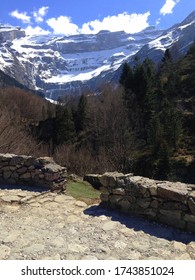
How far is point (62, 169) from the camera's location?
12.1m

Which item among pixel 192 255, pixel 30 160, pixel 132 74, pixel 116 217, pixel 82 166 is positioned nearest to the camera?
pixel 192 255

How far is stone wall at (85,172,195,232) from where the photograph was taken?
8242mm

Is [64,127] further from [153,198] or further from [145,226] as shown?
[145,226]

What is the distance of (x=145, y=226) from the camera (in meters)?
8.58

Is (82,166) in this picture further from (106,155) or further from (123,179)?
(123,179)

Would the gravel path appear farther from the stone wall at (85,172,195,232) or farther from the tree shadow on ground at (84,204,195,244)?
the stone wall at (85,172,195,232)

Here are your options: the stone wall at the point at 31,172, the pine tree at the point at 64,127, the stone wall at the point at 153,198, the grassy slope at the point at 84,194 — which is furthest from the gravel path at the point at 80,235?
the pine tree at the point at 64,127

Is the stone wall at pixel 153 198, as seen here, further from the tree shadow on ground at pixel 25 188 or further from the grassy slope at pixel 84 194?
the tree shadow on ground at pixel 25 188

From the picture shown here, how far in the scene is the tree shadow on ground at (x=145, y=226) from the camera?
26.2 feet

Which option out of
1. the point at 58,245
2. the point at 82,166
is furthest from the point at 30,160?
the point at 82,166

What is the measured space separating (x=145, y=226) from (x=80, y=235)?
5.07 feet

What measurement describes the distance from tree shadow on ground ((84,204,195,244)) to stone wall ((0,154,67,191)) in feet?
7.17

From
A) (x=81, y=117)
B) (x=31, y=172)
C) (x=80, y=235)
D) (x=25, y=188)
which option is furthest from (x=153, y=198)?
(x=81, y=117)
